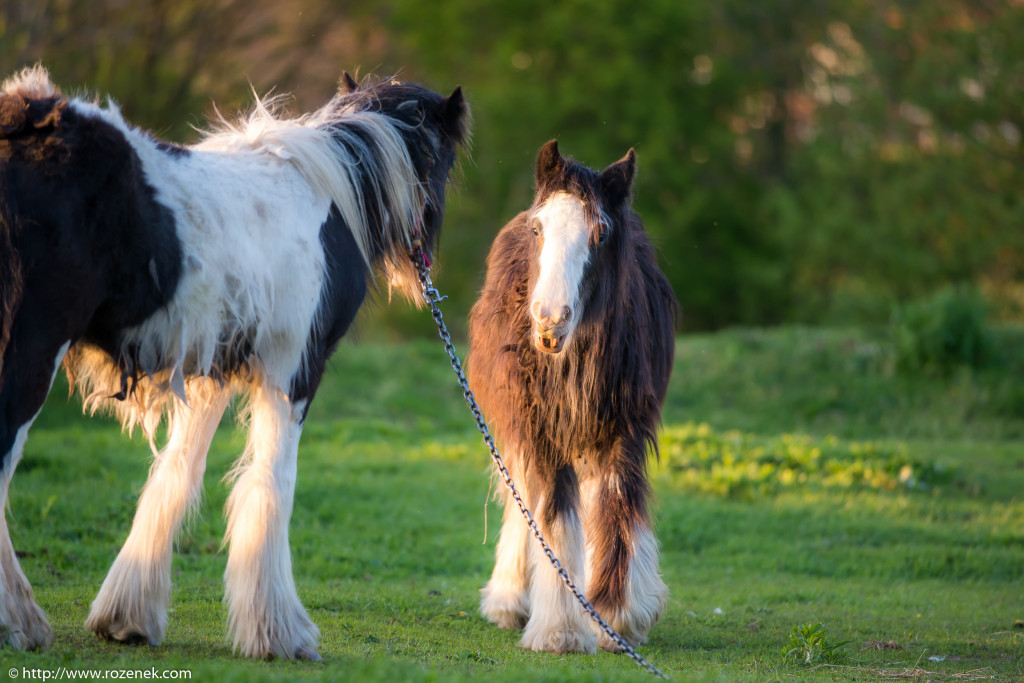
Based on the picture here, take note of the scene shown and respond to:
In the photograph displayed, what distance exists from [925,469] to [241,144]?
7.76 meters

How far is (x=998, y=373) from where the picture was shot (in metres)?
13.6

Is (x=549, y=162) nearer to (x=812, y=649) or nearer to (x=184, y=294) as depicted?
(x=184, y=294)

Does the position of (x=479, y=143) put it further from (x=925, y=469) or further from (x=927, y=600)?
(x=927, y=600)

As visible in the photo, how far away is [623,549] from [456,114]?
2.54 m

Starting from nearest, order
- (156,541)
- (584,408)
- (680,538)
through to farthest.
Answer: (156,541)
(584,408)
(680,538)

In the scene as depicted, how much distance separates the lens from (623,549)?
5.00 meters

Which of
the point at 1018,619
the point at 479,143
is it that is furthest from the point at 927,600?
the point at 479,143

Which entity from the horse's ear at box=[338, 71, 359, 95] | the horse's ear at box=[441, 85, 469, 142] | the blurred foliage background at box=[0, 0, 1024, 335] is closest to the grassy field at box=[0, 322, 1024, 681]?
the horse's ear at box=[441, 85, 469, 142]

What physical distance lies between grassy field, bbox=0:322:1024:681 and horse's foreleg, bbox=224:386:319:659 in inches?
5.3

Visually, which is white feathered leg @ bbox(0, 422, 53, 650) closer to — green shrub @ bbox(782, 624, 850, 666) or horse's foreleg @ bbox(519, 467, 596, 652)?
horse's foreleg @ bbox(519, 467, 596, 652)

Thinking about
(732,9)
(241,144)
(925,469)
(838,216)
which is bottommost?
(925,469)

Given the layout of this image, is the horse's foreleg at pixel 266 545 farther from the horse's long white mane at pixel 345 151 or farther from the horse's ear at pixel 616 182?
the horse's ear at pixel 616 182

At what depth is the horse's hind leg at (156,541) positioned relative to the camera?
4.12 meters

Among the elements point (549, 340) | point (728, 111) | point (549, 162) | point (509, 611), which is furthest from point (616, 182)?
point (728, 111)
